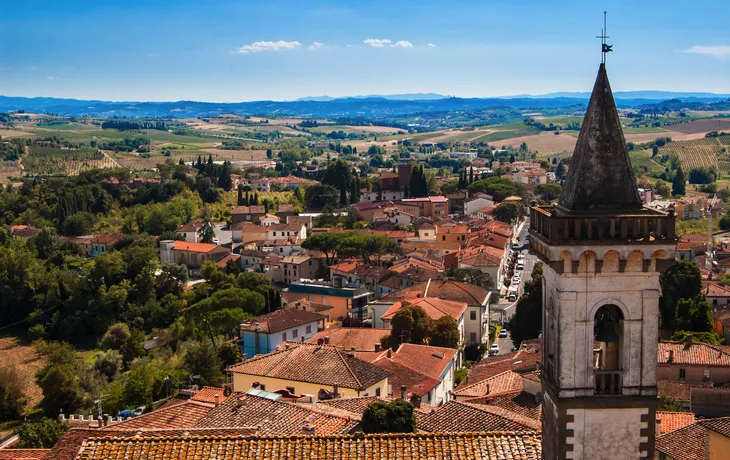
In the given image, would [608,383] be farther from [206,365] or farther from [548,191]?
[548,191]

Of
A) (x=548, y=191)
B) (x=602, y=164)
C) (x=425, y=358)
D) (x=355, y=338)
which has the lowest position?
(x=355, y=338)

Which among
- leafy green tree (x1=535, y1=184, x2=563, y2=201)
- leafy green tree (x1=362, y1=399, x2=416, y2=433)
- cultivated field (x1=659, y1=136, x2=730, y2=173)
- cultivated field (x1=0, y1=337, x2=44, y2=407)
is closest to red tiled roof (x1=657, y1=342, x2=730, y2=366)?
leafy green tree (x1=362, y1=399, x2=416, y2=433)

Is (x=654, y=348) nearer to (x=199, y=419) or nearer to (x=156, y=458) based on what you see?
(x=156, y=458)

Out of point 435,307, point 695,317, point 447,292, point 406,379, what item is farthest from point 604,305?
→ point 447,292

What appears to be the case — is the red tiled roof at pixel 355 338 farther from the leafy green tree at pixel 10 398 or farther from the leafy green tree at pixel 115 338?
the leafy green tree at pixel 115 338

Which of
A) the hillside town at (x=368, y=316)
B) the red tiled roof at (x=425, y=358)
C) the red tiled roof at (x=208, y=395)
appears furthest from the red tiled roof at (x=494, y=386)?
A: the red tiled roof at (x=208, y=395)
